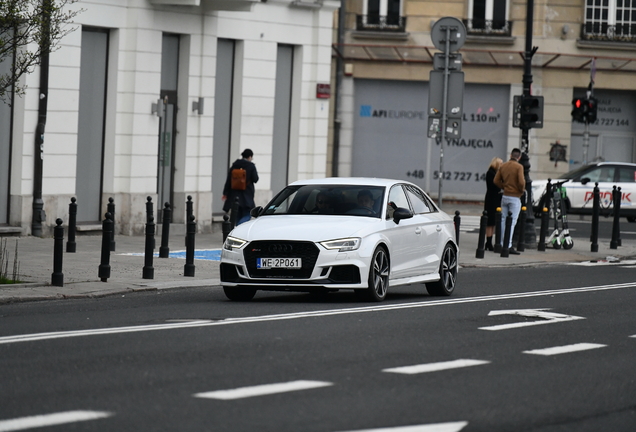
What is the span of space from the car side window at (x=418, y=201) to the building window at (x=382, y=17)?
Answer: 2430cm

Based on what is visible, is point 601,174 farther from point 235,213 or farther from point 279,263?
point 279,263

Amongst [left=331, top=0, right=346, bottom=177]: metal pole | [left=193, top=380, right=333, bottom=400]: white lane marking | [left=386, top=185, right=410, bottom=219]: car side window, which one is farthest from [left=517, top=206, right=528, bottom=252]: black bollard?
[left=193, top=380, right=333, bottom=400]: white lane marking

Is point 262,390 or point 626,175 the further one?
point 626,175

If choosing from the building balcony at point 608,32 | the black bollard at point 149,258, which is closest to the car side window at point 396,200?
the black bollard at point 149,258

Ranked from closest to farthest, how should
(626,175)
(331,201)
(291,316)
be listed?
(291,316) → (331,201) → (626,175)

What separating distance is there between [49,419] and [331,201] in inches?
322

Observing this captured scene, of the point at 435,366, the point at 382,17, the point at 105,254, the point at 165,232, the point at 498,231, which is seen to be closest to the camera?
the point at 435,366

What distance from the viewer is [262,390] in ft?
26.3

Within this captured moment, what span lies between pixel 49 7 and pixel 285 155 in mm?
13834

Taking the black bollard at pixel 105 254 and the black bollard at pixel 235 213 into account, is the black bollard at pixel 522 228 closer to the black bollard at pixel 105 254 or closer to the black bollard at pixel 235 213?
the black bollard at pixel 235 213

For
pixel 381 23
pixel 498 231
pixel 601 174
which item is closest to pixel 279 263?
pixel 498 231

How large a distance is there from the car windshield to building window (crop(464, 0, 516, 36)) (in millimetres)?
25590

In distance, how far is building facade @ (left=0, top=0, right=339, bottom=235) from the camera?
22.9 meters

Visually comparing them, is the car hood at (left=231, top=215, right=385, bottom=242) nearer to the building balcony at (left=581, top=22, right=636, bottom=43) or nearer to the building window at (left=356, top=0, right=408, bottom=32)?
the building window at (left=356, top=0, right=408, bottom=32)
